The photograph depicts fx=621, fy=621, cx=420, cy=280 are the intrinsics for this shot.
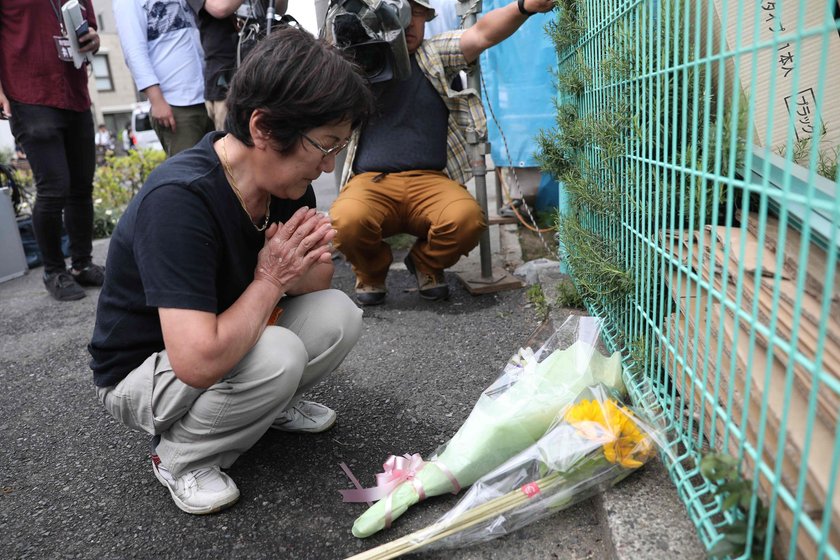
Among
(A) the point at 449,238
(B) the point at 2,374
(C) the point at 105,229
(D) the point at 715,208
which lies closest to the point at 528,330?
(A) the point at 449,238

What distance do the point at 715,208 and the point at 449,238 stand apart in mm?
2051

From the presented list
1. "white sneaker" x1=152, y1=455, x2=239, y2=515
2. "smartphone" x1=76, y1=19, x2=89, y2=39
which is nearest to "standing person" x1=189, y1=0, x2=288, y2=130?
"smartphone" x1=76, y1=19, x2=89, y2=39

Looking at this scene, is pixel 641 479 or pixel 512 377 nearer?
pixel 641 479

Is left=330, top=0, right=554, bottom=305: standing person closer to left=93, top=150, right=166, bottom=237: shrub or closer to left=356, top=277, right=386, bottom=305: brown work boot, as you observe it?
left=356, top=277, right=386, bottom=305: brown work boot

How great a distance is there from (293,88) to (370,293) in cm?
197

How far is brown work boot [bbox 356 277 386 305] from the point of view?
3.52m

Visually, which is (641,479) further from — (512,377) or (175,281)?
(175,281)

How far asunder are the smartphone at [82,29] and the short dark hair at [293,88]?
2.64m

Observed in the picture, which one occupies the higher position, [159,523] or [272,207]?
[272,207]

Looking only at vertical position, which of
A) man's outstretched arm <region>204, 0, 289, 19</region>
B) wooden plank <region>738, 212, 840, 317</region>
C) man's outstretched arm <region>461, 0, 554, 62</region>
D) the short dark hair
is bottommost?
wooden plank <region>738, 212, 840, 317</region>

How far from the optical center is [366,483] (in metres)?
1.92

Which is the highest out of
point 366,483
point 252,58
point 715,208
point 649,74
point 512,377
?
point 252,58

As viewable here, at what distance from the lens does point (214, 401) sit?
5.78 ft

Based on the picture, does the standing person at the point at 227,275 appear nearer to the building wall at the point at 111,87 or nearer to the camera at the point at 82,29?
the camera at the point at 82,29
